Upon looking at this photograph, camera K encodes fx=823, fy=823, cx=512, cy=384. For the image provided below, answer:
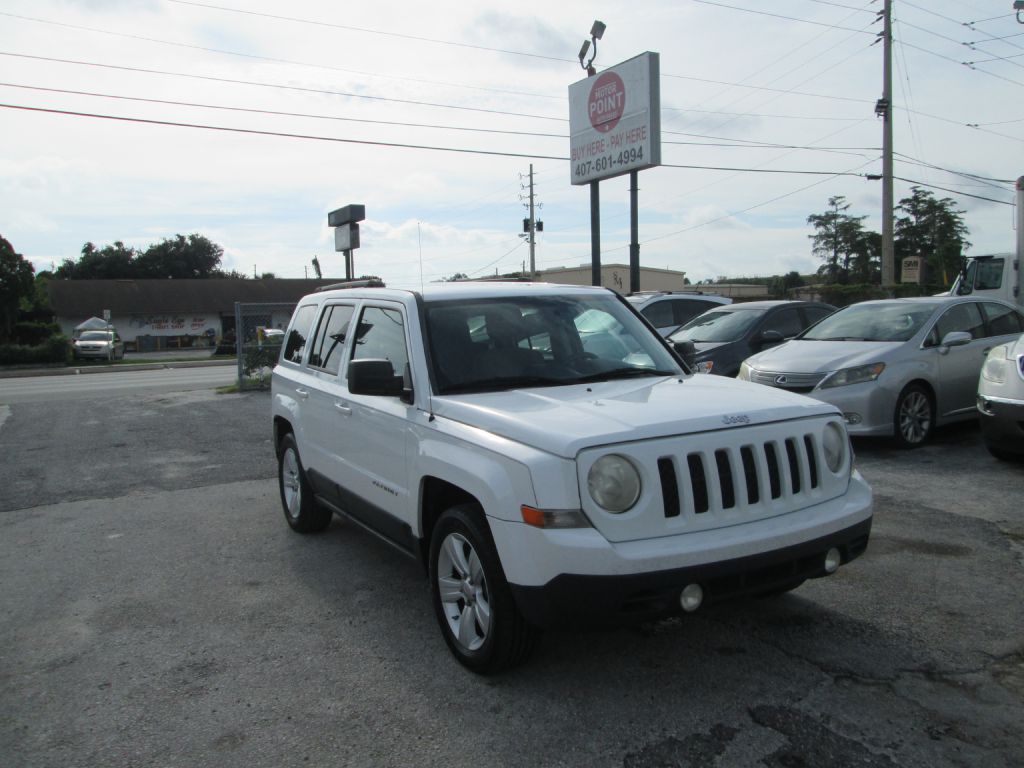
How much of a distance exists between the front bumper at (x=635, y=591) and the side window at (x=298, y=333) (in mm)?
3653

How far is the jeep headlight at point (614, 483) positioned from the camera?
331 cm

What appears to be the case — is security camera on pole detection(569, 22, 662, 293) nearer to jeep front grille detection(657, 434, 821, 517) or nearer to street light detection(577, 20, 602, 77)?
street light detection(577, 20, 602, 77)

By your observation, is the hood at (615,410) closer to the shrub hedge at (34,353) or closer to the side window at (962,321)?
the side window at (962,321)

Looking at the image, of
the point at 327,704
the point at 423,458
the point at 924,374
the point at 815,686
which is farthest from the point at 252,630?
the point at 924,374

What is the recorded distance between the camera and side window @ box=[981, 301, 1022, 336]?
31.4ft

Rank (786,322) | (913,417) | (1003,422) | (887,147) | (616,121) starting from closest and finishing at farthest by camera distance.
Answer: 1. (1003,422)
2. (913,417)
3. (786,322)
4. (616,121)
5. (887,147)

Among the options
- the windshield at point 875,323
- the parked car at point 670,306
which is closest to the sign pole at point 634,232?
the parked car at point 670,306

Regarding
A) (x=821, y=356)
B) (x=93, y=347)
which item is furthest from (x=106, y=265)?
(x=821, y=356)

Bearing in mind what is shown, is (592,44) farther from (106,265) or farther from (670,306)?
(106,265)

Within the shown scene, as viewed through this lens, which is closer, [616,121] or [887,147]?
[616,121]

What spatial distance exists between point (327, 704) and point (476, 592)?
0.80 m

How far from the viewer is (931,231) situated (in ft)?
193

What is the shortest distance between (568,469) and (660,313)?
11899 millimetres

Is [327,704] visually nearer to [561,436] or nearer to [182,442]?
[561,436]
